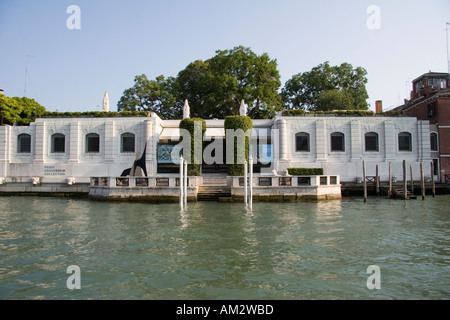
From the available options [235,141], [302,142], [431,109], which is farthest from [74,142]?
[431,109]

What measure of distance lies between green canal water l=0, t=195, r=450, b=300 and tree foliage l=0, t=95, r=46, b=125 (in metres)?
25.8

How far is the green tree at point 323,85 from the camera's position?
45.8m

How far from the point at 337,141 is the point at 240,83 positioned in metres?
14.6

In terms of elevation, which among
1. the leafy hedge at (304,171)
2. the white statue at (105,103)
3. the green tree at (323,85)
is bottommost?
the leafy hedge at (304,171)

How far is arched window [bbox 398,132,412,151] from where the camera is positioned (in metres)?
31.2

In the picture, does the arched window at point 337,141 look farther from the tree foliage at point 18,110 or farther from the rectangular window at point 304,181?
the tree foliage at point 18,110

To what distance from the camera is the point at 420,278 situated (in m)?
7.66

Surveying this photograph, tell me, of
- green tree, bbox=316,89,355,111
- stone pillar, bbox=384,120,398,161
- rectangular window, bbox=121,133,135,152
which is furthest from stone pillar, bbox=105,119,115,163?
stone pillar, bbox=384,120,398,161

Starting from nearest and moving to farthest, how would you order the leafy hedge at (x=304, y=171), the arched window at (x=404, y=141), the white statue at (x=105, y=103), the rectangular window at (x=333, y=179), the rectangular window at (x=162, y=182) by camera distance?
the rectangular window at (x=162, y=182) < the rectangular window at (x=333, y=179) < the leafy hedge at (x=304, y=171) < the arched window at (x=404, y=141) < the white statue at (x=105, y=103)

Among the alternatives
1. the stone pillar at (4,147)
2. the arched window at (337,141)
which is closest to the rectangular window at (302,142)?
the arched window at (337,141)

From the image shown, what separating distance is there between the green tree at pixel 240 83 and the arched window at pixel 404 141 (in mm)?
14280

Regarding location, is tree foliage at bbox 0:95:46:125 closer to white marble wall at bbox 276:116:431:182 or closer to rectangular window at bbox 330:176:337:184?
white marble wall at bbox 276:116:431:182

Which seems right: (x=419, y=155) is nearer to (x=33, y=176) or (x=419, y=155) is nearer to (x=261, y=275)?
(x=261, y=275)
